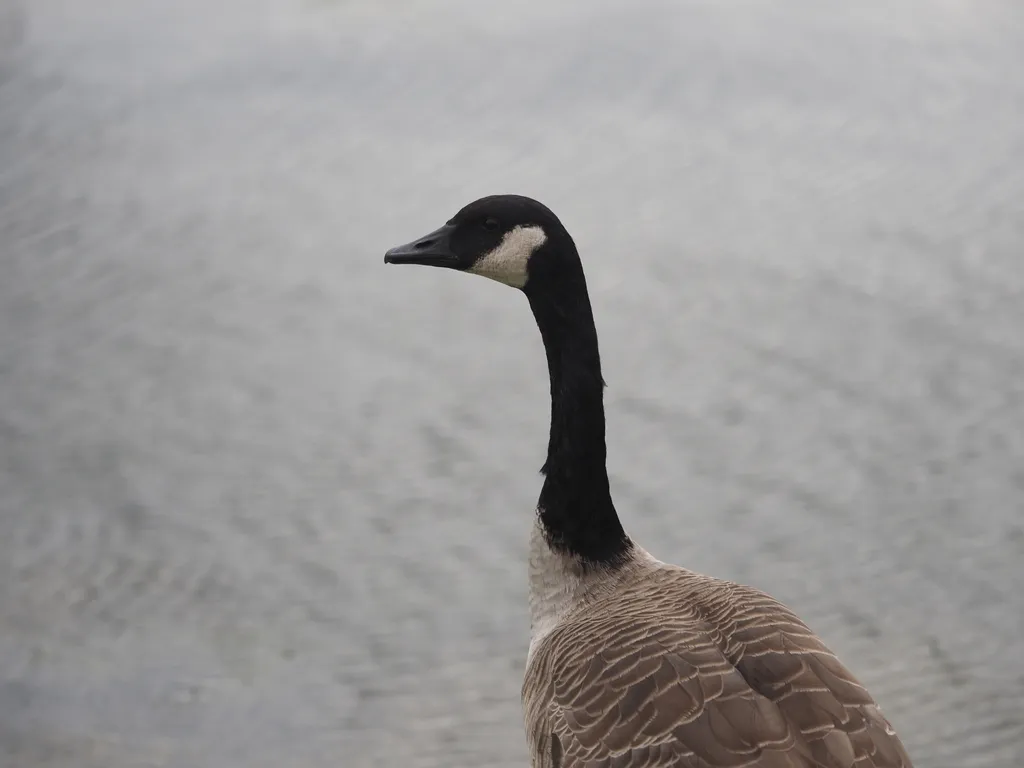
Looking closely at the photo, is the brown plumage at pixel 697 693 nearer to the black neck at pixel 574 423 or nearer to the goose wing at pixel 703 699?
the goose wing at pixel 703 699

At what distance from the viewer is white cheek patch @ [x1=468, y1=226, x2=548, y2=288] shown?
2.00m

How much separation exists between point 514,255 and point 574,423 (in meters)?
0.30

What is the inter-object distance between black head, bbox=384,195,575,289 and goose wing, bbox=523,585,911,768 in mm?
595

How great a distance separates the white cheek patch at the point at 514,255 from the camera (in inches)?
78.7

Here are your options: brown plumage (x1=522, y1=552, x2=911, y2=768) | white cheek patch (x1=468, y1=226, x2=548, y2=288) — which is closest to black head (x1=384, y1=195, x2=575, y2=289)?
white cheek patch (x1=468, y1=226, x2=548, y2=288)

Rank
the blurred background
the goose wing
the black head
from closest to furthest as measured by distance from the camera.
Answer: the goose wing → the black head → the blurred background

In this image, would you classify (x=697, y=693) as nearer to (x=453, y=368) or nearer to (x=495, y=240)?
(x=495, y=240)

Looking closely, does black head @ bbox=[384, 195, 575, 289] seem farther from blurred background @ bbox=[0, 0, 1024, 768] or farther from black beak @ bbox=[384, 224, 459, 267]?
blurred background @ bbox=[0, 0, 1024, 768]

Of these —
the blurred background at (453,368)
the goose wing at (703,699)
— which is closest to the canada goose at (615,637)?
the goose wing at (703,699)

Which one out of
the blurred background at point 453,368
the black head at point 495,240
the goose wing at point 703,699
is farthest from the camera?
the blurred background at point 453,368

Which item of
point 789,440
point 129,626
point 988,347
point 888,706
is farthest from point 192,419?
point 988,347

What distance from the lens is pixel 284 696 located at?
2.71 m

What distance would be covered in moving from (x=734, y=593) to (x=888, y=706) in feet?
2.96

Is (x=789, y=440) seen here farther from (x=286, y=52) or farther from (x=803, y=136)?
(x=286, y=52)
